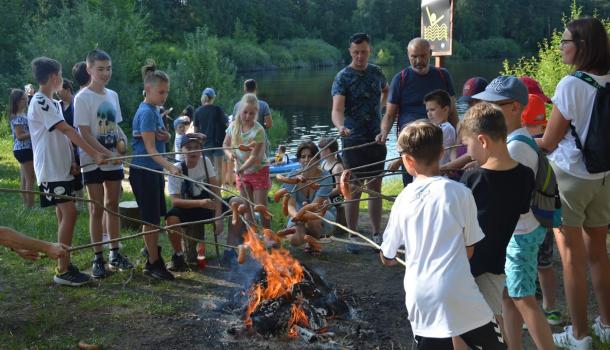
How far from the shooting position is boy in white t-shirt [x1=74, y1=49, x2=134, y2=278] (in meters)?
5.55

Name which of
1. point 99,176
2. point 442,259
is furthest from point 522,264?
point 99,176

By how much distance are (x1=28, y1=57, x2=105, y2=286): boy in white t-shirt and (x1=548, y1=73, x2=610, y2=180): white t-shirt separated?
399cm

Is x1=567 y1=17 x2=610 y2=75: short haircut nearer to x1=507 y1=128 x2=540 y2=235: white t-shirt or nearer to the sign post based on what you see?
x1=507 y1=128 x2=540 y2=235: white t-shirt

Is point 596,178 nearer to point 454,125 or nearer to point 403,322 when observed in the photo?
point 403,322

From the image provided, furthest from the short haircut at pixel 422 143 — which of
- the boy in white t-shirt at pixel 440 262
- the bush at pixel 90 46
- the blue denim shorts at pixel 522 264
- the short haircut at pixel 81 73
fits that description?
the bush at pixel 90 46

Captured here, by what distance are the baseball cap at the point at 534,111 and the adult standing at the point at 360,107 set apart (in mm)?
2049

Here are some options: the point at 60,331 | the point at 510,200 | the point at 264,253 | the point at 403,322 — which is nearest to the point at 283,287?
the point at 264,253

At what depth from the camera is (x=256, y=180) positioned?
21.5ft

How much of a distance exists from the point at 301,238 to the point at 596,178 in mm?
2932

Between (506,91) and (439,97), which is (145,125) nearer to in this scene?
(439,97)

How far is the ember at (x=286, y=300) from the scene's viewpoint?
441cm

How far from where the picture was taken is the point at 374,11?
87500mm

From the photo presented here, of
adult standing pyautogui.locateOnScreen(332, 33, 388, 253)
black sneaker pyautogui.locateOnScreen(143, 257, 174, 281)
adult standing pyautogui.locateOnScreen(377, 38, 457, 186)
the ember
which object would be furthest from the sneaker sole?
adult standing pyautogui.locateOnScreen(377, 38, 457, 186)

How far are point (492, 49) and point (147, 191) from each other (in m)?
73.9
